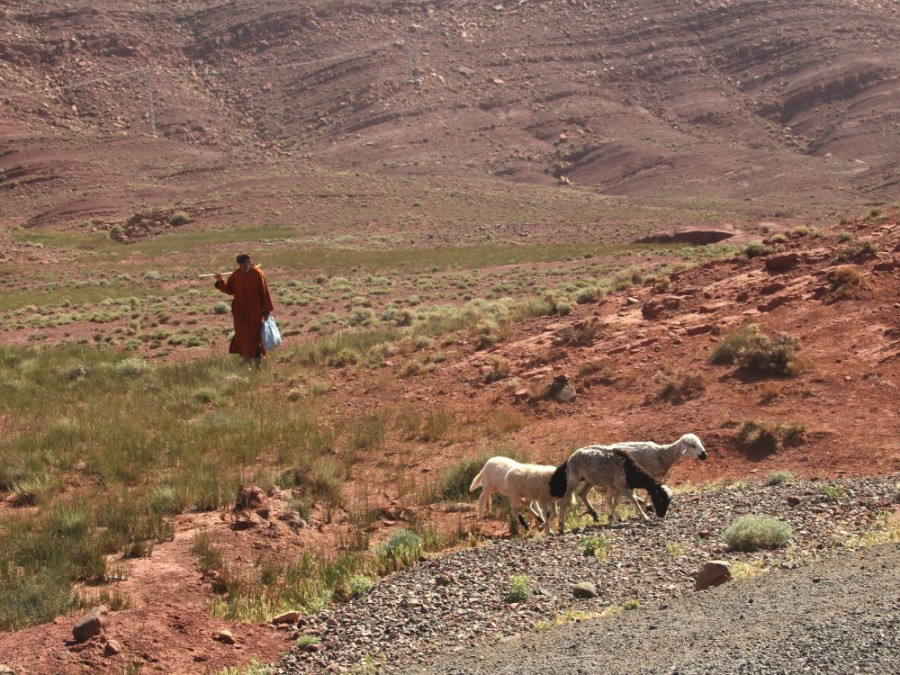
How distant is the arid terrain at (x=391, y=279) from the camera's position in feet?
31.9

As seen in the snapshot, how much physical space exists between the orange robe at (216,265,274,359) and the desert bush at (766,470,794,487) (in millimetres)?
8490

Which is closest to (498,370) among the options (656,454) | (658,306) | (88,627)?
(658,306)

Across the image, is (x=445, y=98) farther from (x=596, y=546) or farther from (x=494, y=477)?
(x=596, y=546)

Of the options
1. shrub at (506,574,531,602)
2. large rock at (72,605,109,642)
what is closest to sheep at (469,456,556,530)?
shrub at (506,574,531,602)

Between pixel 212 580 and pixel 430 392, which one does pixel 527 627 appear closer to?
pixel 212 580

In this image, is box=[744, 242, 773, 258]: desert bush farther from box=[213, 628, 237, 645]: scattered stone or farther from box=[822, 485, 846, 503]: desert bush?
box=[213, 628, 237, 645]: scattered stone

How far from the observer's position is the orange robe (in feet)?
52.6

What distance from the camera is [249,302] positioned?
16172 mm

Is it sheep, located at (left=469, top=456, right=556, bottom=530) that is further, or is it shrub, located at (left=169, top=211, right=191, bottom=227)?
shrub, located at (left=169, top=211, right=191, bottom=227)

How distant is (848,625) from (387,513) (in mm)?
5720

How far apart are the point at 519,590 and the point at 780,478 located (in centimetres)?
397

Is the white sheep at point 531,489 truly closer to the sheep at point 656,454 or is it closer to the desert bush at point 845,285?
the sheep at point 656,454

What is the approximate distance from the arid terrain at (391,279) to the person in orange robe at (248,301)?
0.76m

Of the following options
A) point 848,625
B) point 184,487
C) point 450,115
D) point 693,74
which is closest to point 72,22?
point 450,115
